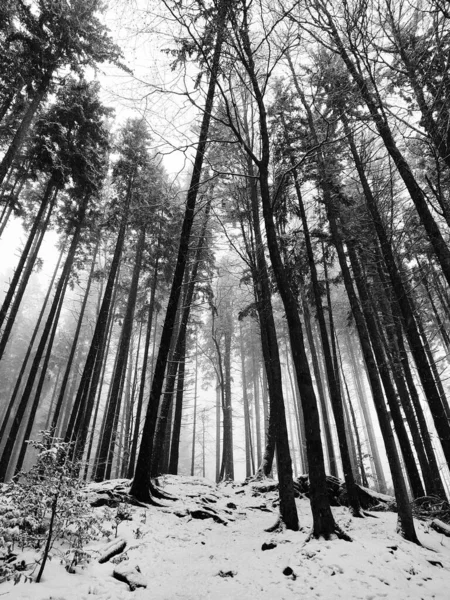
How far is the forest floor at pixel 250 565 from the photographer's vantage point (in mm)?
3602

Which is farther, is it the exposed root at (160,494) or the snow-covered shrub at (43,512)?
the exposed root at (160,494)

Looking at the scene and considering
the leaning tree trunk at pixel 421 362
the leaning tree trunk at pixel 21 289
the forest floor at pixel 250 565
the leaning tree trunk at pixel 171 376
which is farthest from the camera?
the leaning tree trunk at pixel 21 289

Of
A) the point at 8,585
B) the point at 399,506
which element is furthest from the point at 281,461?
the point at 8,585

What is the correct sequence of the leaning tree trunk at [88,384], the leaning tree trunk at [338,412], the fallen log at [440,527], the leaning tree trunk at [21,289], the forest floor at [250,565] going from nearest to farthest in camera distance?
the forest floor at [250,565] < the fallen log at [440,527] < the leaning tree trunk at [338,412] < the leaning tree trunk at [88,384] < the leaning tree trunk at [21,289]

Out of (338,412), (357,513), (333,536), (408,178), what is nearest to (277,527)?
(333,536)

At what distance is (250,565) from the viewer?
4.65 meters

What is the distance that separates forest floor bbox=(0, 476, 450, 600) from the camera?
3.60 m

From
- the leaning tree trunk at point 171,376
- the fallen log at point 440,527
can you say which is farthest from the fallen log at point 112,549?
the fallen log at point 440,527

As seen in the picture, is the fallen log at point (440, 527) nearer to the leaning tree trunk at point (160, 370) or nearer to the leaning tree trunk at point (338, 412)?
the leaning tree trunk at point (338, 412)

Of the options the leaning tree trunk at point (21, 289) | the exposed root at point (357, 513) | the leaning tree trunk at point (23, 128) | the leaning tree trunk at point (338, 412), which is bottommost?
the exposed root at point (357, 513)

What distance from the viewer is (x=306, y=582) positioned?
3920 millimetres

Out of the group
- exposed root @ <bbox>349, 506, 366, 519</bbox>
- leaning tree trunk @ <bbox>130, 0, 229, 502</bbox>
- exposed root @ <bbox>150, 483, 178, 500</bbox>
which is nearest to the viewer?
leaning tree trunk @ <bbox>130, 0, 229, 502</bbox>

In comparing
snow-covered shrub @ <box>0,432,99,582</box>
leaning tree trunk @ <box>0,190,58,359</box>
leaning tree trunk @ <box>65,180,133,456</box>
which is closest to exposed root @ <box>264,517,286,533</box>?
snow-covered shrub @ <box>0,432,99,582</box>

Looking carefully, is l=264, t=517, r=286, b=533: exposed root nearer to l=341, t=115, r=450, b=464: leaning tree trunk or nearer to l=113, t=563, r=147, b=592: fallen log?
l=113, t=563, r=147, b=592: fallen log
